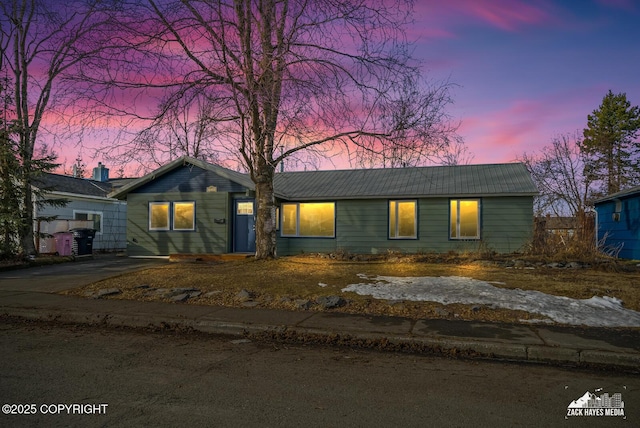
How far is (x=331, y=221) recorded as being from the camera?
66.5ft

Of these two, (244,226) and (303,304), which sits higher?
(244,226)

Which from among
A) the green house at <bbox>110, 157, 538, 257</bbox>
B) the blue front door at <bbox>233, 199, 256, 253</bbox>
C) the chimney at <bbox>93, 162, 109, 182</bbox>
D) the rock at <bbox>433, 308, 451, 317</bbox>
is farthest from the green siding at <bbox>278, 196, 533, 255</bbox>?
the chimney at <bbox>93, 162, 109, 182</bbox>

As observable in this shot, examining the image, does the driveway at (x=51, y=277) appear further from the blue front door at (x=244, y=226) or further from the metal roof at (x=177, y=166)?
the metal roof at (x=177, y=166)

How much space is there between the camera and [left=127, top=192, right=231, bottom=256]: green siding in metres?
18.9

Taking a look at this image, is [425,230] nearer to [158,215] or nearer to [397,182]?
[397,182]

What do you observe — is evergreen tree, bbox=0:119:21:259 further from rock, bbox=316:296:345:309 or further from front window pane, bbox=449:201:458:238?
front window pane, bbox=449:201:458:238

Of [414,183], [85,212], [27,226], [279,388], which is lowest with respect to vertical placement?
[279,388]

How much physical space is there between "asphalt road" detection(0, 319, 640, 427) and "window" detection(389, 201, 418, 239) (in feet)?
45.0

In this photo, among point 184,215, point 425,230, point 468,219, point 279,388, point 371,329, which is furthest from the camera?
point 184,215

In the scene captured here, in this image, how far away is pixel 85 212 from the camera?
23.3 meters

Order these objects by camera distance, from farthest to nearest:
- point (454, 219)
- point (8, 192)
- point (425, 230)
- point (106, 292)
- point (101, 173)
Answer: point (101, 173) → point (425, 230) → point (454, 219) → point (8, 192) → point (106, 292)

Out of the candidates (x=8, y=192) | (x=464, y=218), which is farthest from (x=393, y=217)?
(x=8, y=192)

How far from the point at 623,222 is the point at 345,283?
14.7m


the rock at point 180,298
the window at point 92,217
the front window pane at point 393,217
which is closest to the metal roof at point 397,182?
the front window pane at point 393,217
